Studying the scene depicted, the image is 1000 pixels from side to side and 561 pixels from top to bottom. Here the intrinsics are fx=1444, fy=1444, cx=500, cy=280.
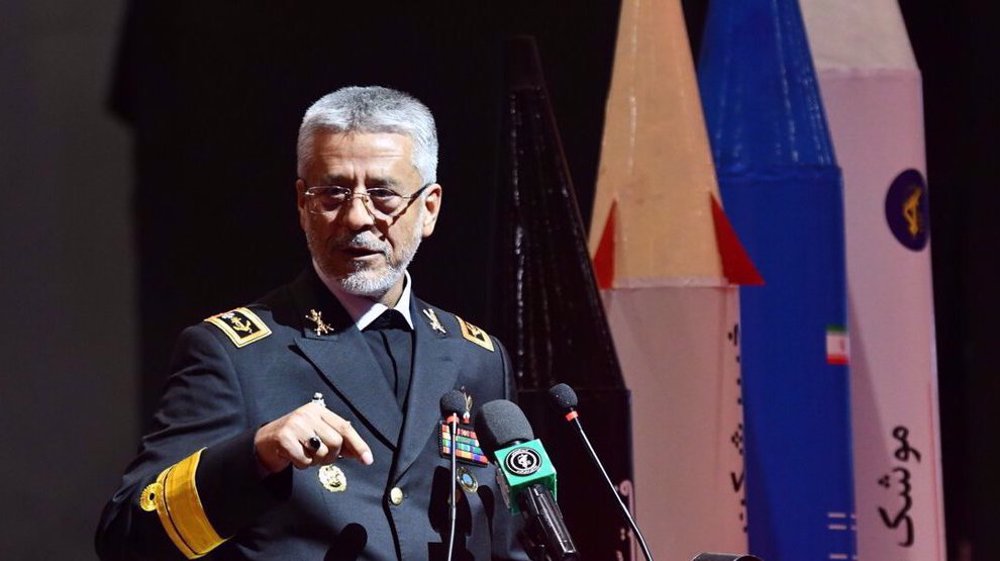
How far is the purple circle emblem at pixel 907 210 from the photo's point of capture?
11.9 feet

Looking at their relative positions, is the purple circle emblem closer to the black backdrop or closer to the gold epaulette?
the black backdrop

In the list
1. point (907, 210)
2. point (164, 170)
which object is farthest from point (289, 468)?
point (907, 210)

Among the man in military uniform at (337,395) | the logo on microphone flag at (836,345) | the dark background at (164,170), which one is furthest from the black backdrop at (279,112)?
the man in military uniform at (337,395)

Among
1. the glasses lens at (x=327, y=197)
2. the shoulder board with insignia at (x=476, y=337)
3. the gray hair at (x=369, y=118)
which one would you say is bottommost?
the shoulder board with insignia at (x=476, y=337)

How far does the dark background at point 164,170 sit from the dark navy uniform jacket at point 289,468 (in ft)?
2.72

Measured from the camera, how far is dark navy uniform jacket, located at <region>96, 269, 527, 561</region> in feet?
6.15

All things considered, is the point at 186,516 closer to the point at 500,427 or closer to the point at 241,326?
the point at 241,326

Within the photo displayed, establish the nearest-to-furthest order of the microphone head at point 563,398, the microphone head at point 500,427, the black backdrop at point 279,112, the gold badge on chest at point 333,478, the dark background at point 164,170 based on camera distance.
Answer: the microphone head at point 500,427 → the microphone head at point 563,398 → the gold badge on chest at point 333,478 → the dark background at point 164,170 → the black backdrop at point 279,112

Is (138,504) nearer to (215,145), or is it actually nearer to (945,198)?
(215,145)

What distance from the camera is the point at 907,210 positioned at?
364 cm

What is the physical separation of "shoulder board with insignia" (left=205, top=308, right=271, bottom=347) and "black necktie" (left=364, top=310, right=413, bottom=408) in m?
0.17

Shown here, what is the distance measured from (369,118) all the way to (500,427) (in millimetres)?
607

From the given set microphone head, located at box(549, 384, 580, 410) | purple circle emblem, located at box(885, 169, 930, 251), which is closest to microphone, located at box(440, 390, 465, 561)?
microphone head, located at box(549, 384, 580, 410)

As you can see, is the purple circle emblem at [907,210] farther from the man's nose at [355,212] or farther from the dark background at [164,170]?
the man's nose at [355,212]
